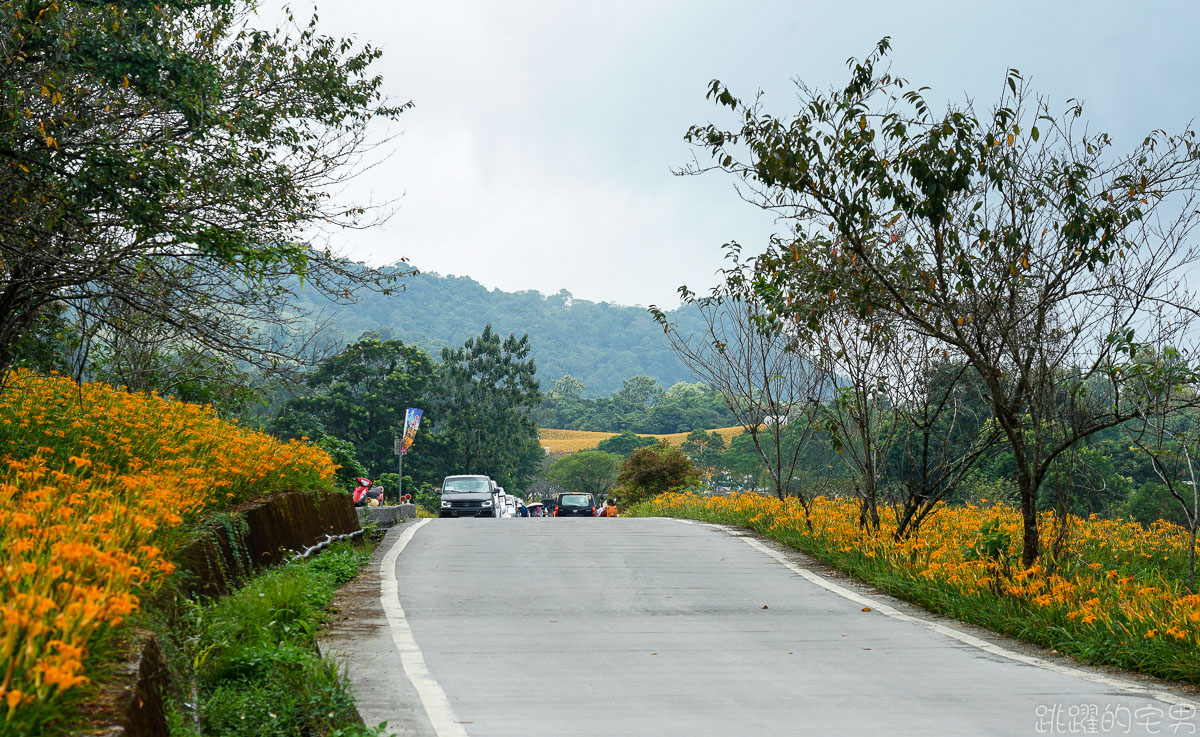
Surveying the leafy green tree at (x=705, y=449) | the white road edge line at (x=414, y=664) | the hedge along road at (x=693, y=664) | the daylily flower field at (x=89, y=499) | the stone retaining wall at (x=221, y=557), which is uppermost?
the leafy green tree at (x=705, y=449)

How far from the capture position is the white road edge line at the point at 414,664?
215 inches

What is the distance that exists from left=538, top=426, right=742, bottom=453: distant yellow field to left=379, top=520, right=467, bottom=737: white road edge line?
84837mm

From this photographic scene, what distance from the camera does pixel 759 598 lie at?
412 inches

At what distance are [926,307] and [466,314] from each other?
599ft

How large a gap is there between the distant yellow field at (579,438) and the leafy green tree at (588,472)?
8904mm

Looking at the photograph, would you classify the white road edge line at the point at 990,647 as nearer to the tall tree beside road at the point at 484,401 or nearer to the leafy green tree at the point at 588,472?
the tall tree beside road at the point at 484,401

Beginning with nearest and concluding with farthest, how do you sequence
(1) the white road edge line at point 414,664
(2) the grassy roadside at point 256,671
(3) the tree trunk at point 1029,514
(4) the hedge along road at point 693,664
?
(2) the grassy roadside at point 256,671 → (1) the white road edge line at point 414,664 → (4) the hedge along road at point 693,664 → (3) the tree trunk at point 1029,514

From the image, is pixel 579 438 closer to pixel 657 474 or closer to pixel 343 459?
pixel 657 474

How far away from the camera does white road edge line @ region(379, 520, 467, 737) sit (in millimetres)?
5461

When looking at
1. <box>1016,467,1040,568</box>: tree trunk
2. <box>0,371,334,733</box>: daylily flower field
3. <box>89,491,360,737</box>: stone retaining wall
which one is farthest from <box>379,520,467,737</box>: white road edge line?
<box>1016,467,1040,568</box>: tree trunk

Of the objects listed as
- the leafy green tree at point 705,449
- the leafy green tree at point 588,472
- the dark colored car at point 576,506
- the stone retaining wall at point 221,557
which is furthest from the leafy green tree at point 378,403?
the stone retaining wall at point 221,557

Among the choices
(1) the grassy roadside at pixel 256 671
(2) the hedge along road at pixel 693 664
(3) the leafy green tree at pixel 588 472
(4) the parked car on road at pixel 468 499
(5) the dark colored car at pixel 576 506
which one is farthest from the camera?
(3) the leafy green tree at pixel 588 472

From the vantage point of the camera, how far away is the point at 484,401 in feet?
214

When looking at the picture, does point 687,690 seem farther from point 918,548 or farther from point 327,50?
point 327,50
